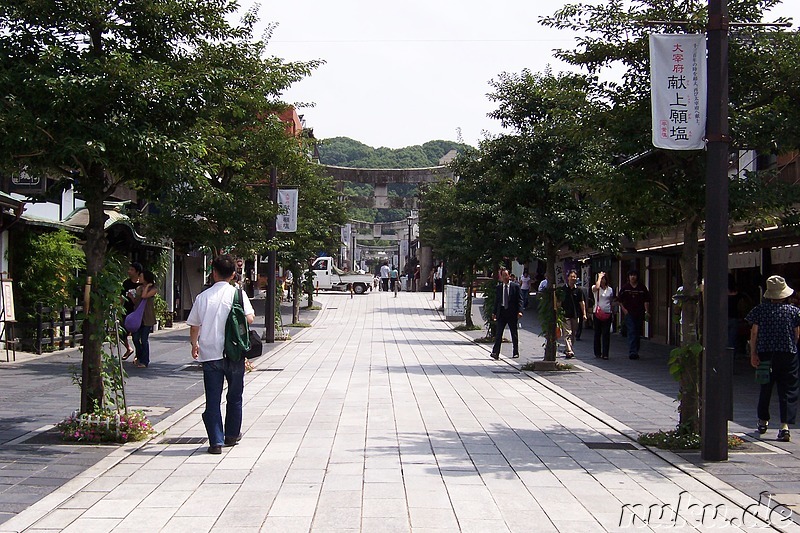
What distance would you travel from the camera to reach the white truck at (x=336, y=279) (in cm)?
5919

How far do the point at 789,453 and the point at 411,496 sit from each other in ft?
13.9

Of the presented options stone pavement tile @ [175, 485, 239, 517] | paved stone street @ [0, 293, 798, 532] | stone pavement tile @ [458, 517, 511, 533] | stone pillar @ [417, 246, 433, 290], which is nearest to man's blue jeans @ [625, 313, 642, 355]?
paved stone street @ [0, 293, 798, 532]

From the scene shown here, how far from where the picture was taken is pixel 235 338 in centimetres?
862

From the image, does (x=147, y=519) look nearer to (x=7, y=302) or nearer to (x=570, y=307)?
(x=7, y=302)

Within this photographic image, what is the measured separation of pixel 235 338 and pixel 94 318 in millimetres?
1549

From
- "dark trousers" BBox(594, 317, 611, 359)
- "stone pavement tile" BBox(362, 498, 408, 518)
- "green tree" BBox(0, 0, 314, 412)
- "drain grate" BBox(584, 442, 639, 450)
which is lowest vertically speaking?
"drain grate" BBox(584, 442, 639, 450)

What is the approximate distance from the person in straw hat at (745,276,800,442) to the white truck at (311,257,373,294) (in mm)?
47155

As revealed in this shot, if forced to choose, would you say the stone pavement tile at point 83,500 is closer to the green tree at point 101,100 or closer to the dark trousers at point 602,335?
the green tree at point 101,100

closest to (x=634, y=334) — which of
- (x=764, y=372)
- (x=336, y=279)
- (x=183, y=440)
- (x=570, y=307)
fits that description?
(x=570, y=307)

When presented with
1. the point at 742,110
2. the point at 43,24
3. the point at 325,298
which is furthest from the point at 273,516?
the point at 325,298

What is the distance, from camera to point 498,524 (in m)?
5.89

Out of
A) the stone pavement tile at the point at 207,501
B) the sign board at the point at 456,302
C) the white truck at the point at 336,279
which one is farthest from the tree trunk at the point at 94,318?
the white truck at the point at 336,279

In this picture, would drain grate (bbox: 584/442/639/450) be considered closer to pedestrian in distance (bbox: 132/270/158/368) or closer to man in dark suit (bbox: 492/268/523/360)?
pedestrian in distance (bbox: 132/270/158/368)

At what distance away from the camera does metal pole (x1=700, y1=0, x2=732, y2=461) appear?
8.24 metres
